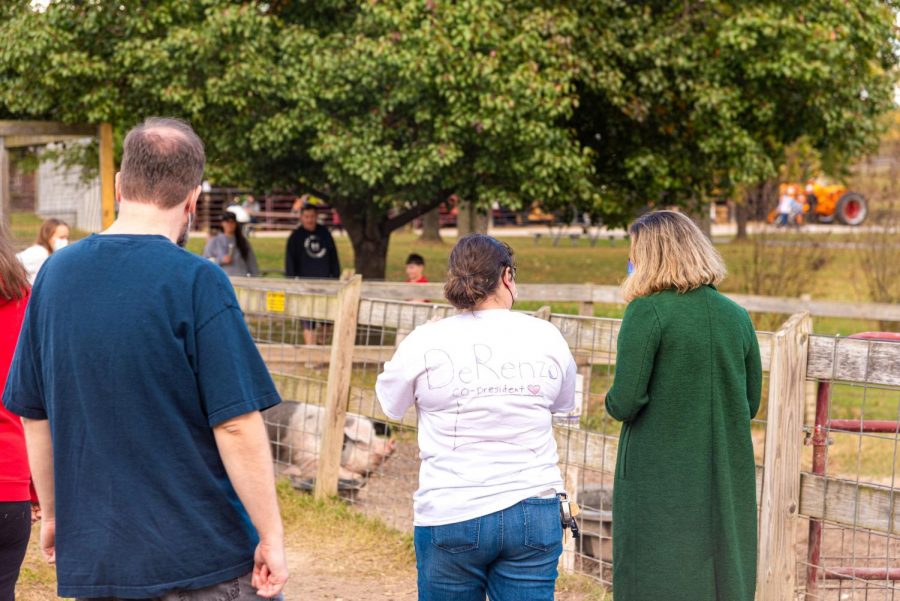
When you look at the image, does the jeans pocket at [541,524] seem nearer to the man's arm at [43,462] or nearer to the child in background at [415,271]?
the man's arm at [43,462]

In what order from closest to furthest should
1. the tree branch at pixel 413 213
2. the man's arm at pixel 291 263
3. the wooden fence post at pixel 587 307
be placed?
the wooden fence post at pixel 587 307, the man's arm at pixel 291 263, the tree branch at pixel 413 213

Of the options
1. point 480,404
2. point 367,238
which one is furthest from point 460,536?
point 367,238

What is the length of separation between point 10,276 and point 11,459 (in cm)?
56

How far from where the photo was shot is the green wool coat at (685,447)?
349 cm

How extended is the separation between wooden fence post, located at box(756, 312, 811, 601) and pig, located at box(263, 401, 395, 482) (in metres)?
3.09

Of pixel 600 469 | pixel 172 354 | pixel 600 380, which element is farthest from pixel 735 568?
pixel 600 380

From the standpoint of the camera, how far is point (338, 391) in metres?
6.98

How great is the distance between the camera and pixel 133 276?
94.5 inches

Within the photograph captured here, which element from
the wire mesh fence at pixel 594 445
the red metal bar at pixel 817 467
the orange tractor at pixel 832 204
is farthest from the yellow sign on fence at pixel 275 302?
the orange tractor at pixel 832 204

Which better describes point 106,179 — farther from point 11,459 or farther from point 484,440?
point 484,440

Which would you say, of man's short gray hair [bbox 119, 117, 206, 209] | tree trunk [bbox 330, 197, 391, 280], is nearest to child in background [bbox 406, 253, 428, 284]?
tree trunk [bbox 330, 197, 391, 280]

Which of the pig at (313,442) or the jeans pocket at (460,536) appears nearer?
the jeans pocket at (460,536)

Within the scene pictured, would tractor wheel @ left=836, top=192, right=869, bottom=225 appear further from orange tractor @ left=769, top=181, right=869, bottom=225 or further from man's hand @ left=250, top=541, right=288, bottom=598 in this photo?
man's hand @ left=250, top=541, right=288, bottom=598

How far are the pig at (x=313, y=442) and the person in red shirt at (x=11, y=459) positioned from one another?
12.2ft
